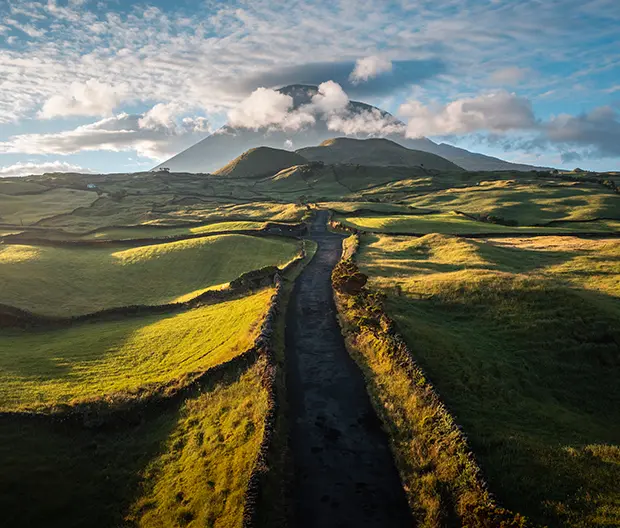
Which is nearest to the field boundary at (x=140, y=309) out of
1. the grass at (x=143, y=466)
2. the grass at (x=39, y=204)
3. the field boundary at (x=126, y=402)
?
the field boundary at (x=126, y=402)

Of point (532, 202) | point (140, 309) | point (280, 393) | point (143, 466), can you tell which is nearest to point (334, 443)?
point (280, 393)

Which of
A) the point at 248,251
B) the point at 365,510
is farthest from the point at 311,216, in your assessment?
the point at 365,510

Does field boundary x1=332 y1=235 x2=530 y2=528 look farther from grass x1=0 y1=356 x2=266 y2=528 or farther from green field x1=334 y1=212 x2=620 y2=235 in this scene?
green field x1=334 y1=212 x2=620 y2=235

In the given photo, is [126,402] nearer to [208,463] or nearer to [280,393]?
[208,463]

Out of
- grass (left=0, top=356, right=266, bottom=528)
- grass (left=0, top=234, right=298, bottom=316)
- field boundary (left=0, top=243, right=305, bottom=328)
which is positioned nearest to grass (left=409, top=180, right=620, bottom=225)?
grass (left=0, top=234, right=298, bottom=316)

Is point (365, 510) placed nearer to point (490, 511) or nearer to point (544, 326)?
point (490, 511)

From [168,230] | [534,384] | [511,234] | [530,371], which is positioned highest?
[168,230]
